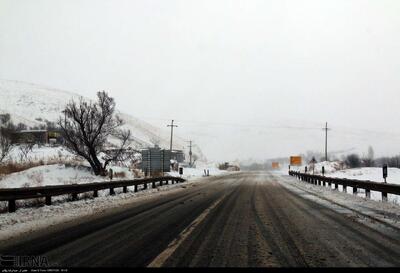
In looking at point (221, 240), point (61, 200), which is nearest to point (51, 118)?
point (61, 200)

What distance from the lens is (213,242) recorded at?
680cm

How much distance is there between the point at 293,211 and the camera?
1170cm

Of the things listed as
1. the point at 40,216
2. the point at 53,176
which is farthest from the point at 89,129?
the point at 40,216

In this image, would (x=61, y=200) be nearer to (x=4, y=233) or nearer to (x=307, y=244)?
(x=4, y=233)

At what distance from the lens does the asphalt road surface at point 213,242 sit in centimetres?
555

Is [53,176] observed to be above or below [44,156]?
below

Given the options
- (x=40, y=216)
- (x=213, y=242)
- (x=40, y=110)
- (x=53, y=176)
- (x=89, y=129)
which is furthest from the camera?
(x=40, y=110)

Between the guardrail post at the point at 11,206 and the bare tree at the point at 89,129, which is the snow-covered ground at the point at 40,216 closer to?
the guardrail post at the point at 11,206

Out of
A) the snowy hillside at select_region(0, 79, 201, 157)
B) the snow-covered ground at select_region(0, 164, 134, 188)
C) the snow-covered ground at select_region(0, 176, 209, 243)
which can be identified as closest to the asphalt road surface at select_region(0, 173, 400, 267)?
the snow-covered ground at select_region(0, 176, 209, 243)

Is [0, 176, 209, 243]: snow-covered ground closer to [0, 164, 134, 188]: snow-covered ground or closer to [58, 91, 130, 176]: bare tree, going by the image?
[0, 164, 134, 188]: snow-covered ground

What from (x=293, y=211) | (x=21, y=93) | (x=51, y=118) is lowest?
(x=293, y=211)

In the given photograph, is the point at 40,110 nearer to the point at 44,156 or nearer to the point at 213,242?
the point at 44,156

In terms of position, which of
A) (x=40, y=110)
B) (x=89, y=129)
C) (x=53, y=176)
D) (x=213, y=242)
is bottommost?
(x=213, y=242)

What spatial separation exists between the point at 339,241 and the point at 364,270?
204cm
